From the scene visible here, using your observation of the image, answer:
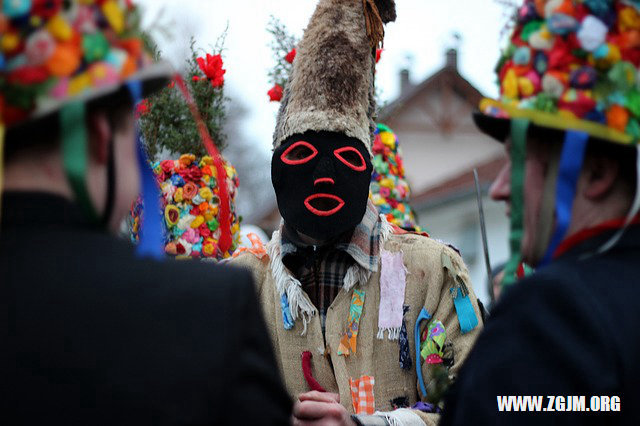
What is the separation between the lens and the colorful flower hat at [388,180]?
5316mm

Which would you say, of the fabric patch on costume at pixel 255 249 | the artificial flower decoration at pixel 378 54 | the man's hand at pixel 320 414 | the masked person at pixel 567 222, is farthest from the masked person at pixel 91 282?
the artificial flower decoration at pixel 378 54

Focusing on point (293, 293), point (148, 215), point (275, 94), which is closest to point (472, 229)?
point (275, 94)

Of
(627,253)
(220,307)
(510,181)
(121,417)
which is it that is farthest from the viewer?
(510,181)

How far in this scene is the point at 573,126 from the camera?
1818 millimetres

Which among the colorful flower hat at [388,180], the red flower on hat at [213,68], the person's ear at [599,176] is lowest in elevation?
the person's ear at [599,176]

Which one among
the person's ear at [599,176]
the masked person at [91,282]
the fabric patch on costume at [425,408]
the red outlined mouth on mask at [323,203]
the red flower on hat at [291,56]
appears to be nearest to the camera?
the masked person at [91,282]

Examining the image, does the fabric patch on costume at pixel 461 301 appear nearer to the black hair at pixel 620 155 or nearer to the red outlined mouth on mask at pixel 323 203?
the red outlined mouth on mask at pixel 323 203

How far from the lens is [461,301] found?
330cm

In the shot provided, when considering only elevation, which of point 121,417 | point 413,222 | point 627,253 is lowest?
point 121,417

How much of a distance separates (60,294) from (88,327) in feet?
0.29

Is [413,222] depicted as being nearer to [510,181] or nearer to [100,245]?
[510,181]

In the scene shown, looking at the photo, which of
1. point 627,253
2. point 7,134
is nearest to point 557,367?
point 627,253

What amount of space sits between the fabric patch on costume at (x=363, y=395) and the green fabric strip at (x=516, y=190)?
142 centimetres

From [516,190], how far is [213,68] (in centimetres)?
249
